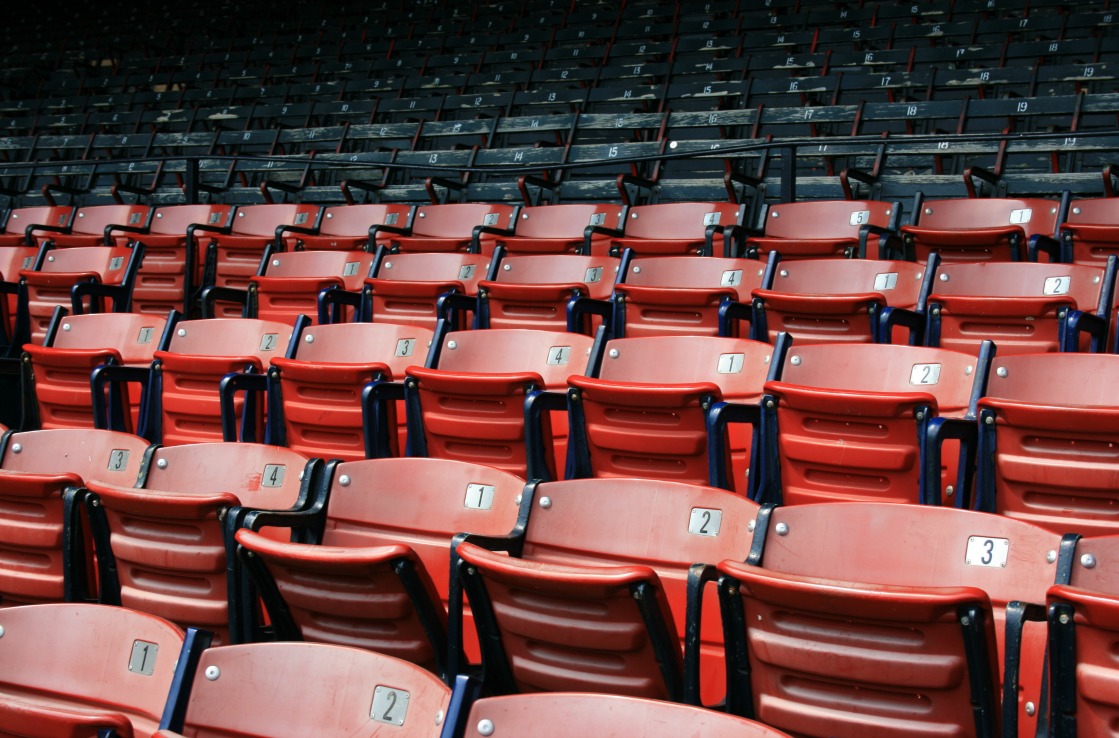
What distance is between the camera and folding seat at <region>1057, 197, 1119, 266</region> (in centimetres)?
362

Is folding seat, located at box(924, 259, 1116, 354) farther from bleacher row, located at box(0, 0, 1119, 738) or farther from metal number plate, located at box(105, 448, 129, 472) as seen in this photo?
metal number plate, located at box(105, 448, 129, 472)

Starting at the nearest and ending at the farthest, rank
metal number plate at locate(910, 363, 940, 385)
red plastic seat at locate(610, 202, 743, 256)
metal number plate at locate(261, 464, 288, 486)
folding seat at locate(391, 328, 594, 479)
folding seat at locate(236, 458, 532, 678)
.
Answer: folding seat at locate(236, 458, 532, 678), metal number plate at locate(261, 464, 288, 486), metal number plate at locate(910, 363, 940, 385), folding seat at locate(391, 328, 594, 479), red plastic seat at locate(610, 202, 743, 256)

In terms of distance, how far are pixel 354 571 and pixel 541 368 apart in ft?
4.43

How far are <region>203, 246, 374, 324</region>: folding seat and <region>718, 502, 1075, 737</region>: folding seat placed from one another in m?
2.57

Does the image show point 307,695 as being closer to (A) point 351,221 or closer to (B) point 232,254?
(B) point 232,254

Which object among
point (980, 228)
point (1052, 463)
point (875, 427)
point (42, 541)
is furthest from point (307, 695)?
point (980, 228)

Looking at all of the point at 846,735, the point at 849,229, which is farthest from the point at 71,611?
the point at 849,229

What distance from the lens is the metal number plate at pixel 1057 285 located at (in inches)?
123

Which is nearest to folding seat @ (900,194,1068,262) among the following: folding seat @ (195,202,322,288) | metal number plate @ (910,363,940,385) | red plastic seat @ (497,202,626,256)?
red plastic seat @ (497,202,626,256)

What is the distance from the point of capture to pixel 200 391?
3.35 m

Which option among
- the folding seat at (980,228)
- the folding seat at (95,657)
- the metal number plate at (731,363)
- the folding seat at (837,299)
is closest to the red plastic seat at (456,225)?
the folding seat at (837,299)

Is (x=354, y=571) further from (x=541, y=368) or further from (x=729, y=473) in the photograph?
(x=541, y=368)

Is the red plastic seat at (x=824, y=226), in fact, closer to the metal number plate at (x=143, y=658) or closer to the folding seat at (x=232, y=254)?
the folding seat at (x=232, y=254)

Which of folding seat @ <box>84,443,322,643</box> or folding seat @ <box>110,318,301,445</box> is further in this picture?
folding seat @ <box>110,318,301,445</box>
